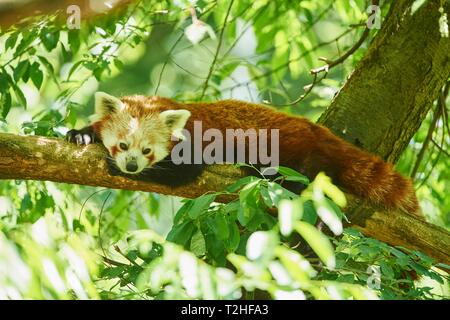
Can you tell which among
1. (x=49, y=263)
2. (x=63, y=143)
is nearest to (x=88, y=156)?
(x=63, y=143)

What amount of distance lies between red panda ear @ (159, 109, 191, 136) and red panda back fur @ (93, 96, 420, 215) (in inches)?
3.6

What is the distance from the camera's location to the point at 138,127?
4719 mm

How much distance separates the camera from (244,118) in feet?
15.5

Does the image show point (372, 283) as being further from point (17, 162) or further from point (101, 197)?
point (101, 197)

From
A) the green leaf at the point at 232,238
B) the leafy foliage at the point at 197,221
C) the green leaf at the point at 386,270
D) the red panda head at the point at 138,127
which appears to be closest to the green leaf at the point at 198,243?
the leafy foliage at the point at 197,221

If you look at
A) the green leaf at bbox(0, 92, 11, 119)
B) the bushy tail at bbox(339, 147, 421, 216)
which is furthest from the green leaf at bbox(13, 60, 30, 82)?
the bushy tail at bbox(339, 147, 421, 216)

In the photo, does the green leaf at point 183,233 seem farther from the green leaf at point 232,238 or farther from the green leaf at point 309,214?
the green leaf at point 309,214

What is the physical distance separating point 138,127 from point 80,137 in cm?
63

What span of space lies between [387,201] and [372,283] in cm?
149

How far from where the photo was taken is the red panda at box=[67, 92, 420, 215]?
171 inches

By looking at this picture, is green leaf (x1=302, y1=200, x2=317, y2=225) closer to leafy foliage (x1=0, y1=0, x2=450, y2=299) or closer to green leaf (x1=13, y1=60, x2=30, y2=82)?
leafy foliage (x1=0, y1=0, x2=450, y2=299)

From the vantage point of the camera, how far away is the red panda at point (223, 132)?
4344 millimetres

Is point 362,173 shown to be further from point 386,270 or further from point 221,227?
point 221,227
